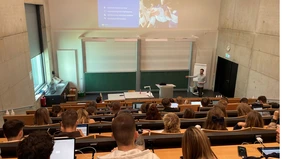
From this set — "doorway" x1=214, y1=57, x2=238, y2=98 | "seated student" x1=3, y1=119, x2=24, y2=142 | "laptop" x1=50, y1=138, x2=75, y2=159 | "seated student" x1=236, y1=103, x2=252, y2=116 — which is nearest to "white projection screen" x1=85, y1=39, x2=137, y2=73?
"doorway" x1=214, y1=57, x2=238, y2=98

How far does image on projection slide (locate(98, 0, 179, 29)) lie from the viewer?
378 inches

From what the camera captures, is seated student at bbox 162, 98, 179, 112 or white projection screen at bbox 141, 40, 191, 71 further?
white projection screen at bbox 141, 40, 191, 71

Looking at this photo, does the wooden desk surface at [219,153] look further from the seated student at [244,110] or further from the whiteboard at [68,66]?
the whiteboard at [68,66]

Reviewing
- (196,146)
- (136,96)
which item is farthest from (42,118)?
(136,96)

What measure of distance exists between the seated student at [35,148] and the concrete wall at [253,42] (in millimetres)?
7095

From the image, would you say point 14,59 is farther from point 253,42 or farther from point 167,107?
point 253,42

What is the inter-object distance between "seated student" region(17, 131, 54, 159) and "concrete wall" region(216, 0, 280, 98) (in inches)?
279

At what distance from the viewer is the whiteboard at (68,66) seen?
9797 mm

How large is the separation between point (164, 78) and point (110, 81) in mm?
2631

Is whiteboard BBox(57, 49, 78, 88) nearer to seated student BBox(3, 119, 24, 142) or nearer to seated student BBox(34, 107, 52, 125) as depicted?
seated student BBox(34, 107, 52, 125)

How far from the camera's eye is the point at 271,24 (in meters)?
7.16

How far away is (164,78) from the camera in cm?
1077

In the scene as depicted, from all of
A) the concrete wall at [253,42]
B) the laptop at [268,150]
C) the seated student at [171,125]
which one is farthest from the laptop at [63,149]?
the concrete wall at [253,42]

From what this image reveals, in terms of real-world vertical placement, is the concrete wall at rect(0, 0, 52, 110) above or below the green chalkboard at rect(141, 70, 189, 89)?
above
